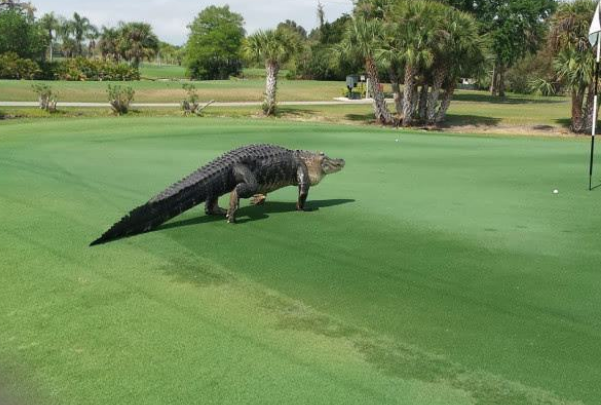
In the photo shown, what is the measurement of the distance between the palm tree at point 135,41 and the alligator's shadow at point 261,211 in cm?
7745

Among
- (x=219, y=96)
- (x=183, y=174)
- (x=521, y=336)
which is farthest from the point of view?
(x=219, y=96)

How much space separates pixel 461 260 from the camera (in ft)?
25.7

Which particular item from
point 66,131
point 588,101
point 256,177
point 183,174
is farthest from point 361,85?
point 256,177

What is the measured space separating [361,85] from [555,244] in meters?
55.0

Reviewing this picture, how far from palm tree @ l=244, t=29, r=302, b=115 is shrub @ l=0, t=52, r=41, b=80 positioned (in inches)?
1098

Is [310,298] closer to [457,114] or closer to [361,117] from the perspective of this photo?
[361,117]

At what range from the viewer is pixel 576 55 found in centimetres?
3341

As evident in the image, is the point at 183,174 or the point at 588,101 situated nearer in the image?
the point at 183,174

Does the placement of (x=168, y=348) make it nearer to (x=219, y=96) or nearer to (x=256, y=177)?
(x=256, y=177)

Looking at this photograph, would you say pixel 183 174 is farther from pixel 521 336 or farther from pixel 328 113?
pixel 328 113

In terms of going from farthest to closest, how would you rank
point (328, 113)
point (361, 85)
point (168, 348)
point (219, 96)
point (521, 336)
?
point (361, 85) → point (219, 96) → point (328, 113) → point (521, 336) → point (168, 348)

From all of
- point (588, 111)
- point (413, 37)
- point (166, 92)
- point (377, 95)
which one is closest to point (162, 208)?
point (413, 37)

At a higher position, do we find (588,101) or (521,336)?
(588,101)

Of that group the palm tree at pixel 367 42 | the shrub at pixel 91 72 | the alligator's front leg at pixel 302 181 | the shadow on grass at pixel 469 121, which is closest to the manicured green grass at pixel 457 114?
the shadow on grass at pixel 469 121
